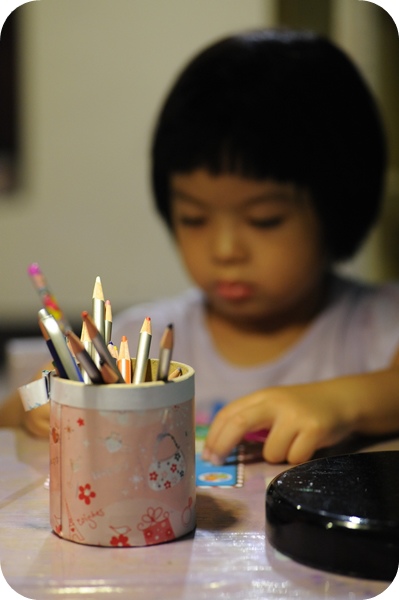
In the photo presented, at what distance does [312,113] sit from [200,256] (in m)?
0.21

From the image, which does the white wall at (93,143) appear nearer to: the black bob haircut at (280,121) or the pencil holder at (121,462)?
the black bob haircut at (280,121)

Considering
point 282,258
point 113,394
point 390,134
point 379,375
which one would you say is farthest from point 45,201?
point 113,394

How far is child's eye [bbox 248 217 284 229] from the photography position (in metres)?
0.88

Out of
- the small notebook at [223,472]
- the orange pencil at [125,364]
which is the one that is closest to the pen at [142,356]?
the orange pencil at [125,364]

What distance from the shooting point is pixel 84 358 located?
16.1 inches

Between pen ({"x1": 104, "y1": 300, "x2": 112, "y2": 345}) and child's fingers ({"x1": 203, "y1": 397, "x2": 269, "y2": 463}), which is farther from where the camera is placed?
child's fingers ({"x1": 203, "y1": 397, "x2": 269, "y2": 463})

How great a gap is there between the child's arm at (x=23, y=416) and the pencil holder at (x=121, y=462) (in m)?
0.16

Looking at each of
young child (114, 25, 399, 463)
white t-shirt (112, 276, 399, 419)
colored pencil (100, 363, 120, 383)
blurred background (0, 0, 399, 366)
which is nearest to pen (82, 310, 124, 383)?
colored pencil (100, 363, 120, 383)

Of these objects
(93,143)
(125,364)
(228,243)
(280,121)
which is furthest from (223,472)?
(93,143)

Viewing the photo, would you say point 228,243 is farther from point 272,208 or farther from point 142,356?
point 142,356

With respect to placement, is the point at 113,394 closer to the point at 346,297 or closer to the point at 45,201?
the point at 346,297

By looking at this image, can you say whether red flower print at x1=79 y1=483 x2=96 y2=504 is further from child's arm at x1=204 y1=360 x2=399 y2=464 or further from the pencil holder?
child's arm at x1=204 y1=360 x2=399 y2=464

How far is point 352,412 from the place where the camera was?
0.63 m

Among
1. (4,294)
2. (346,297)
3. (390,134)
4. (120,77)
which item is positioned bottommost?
(4,294)
